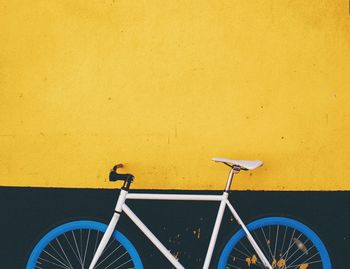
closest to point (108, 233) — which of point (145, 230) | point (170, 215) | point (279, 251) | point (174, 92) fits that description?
point (145, 230)

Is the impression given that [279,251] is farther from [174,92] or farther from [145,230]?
[174,92]

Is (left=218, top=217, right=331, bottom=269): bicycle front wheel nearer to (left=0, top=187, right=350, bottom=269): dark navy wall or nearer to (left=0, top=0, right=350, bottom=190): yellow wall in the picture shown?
(left=0, top=187, right=350, bottom=269): dark navy wall

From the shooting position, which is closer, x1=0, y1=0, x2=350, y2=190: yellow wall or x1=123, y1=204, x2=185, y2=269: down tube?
x1=123, y1=204, x2=185, y2=269: down tube

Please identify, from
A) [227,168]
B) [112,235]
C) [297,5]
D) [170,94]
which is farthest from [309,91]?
[112,235]

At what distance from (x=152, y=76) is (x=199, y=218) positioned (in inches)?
51.1

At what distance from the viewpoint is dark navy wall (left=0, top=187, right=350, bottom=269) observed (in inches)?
128

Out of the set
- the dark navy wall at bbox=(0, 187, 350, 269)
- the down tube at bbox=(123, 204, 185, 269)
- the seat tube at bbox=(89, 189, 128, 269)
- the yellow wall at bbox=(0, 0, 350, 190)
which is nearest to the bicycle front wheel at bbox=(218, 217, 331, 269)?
the dark navy wall at bbox=(0, 187, 350, 269)

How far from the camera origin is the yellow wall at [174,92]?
10.3ft

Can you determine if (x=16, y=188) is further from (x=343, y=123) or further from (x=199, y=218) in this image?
(x=343, y=123)

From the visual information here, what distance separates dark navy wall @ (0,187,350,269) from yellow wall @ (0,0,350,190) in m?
0.12

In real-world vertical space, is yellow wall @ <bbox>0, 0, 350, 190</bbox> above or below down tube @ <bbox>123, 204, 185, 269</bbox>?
above

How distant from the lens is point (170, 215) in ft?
10.9

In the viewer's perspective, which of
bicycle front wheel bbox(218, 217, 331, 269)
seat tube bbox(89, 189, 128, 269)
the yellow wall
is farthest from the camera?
bicycle front wheel bbox(218, 217, 331, 269)

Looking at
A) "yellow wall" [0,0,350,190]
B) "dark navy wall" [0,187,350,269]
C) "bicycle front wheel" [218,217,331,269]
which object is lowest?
"bicycle front wheel" [218,217,331,269]
